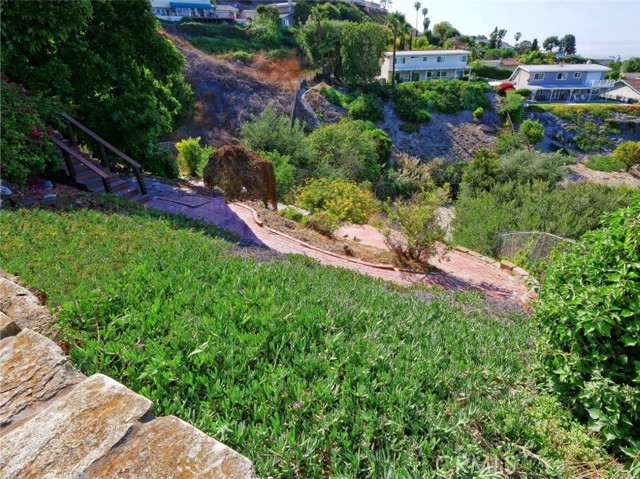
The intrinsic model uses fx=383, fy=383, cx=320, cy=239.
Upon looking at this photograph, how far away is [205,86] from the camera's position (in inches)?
1222

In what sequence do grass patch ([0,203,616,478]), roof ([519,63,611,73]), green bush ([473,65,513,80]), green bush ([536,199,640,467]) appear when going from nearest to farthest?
grass patch ([0,203,616,478])
green bush ([536,199,640,467])
roof ([519,63,611,73])
green bush ([473,65,513,80])

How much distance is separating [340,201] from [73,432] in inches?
378

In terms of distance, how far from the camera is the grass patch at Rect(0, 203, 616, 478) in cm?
214

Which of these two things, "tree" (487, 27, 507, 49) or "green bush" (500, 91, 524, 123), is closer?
"green bush" (500, 91, 524, 123)

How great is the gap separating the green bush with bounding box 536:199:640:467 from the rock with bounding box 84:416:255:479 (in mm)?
2363

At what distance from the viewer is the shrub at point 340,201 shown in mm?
10969

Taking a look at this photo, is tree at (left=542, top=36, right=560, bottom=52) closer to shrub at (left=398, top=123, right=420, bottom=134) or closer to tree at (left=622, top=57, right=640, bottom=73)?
tree at (left=622, top=57, right=640, bottom=73)

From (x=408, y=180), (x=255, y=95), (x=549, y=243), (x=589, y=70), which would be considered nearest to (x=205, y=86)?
(x=255, y=95)

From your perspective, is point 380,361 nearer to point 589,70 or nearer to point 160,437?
point 160,437

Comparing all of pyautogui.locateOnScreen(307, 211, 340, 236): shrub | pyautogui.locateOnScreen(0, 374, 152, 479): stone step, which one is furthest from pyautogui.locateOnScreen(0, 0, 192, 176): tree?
pyautogui.locateOnScreen(0, 374, 152, 479): stone step

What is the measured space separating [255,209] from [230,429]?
909 cm

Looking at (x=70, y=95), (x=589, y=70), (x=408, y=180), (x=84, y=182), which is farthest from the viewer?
(x=589, y=70)

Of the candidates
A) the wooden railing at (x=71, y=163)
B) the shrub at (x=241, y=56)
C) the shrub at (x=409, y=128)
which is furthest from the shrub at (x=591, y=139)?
the wooden railing at (x=71, y=163)

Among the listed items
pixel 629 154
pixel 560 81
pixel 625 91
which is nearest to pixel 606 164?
pixel 629 154
